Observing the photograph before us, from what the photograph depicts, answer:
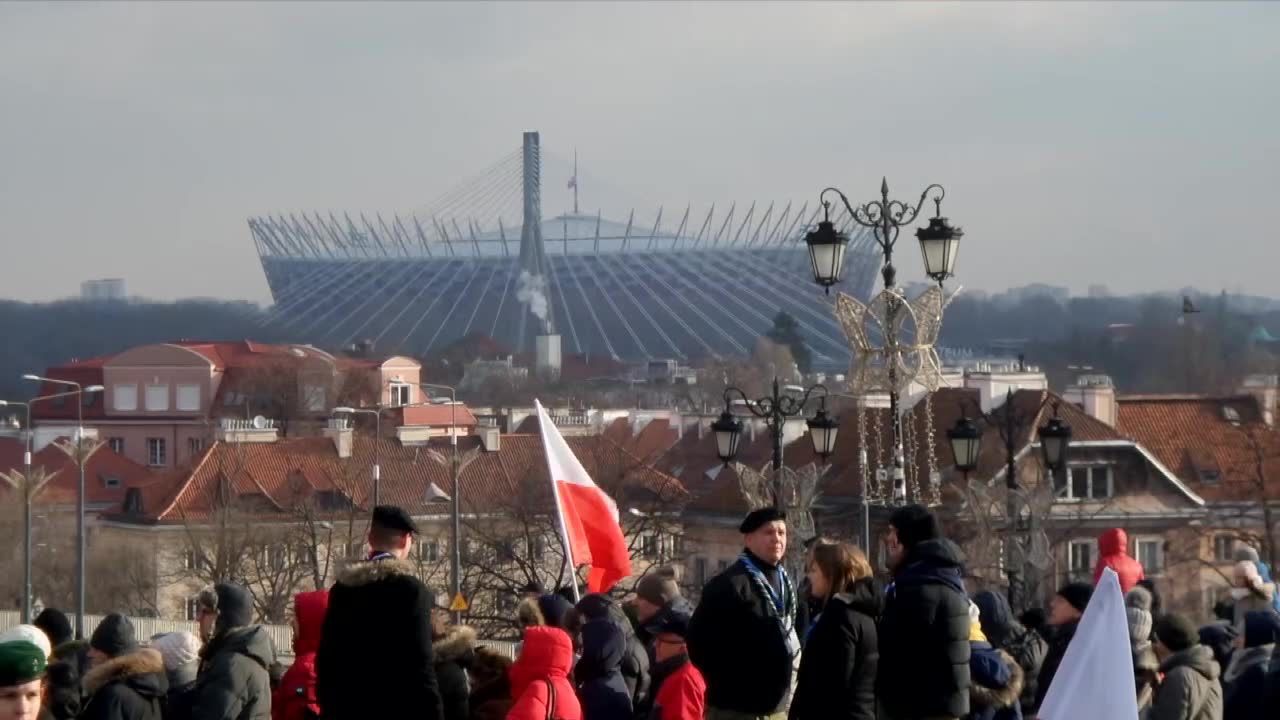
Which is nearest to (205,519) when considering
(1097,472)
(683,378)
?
(1097,472)

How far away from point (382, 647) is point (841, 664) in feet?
3.94

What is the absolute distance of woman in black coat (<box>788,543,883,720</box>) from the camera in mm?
6137

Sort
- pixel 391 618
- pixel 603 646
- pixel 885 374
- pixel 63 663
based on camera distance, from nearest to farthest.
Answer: pixel 391 618 < pixel 63 663 < pixel 603 646 < pixel 885 374

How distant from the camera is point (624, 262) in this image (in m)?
133

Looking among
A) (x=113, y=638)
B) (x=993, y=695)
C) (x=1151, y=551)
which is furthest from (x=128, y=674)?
(x=1151, y=551)

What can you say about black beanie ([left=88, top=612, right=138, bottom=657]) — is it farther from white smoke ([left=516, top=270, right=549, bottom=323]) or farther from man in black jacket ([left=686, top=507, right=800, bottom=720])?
white smoke ([left=516, top=270, right=549, bottom=323])

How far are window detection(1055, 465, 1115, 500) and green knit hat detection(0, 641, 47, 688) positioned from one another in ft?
106

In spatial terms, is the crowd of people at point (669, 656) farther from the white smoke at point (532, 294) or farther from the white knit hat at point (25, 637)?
the white smoke at point (532, 294)

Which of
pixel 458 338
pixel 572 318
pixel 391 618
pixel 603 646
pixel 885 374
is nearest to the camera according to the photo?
pixel 391 618

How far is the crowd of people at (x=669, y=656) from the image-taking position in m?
5.90

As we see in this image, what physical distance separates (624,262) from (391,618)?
127285 mm

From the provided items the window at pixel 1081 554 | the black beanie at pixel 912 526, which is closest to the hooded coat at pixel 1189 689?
the black beanie at pixel 912 526

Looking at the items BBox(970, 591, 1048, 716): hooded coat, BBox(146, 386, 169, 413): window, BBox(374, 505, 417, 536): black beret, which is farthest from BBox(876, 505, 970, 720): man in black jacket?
BBox(146, 386, 169, 413): window

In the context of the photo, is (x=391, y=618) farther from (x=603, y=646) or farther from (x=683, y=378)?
(x=683, y=378)
